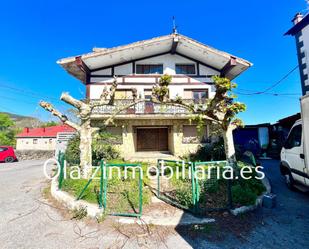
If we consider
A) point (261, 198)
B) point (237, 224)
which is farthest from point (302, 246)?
point (261, 198)

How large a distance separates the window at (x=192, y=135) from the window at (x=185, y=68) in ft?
13.6

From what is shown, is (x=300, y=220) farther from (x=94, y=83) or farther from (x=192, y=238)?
(x=94, y=83)

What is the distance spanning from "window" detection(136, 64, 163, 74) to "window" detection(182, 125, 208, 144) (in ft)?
15.3

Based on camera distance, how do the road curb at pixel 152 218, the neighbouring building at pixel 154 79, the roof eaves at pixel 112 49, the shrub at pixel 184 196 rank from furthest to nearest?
1. the neighbouring building at pixel 154 79
2. the roof eaves at pixel 112 49
3. the shrub at pixel 184 196
4. the road curb at pixel 152 218

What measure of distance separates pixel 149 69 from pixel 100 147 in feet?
22.2

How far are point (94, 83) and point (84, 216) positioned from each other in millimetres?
10257

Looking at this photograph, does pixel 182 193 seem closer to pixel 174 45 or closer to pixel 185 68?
pixel 174 45

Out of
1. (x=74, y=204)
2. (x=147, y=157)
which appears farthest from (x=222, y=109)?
(x=147, y=157)

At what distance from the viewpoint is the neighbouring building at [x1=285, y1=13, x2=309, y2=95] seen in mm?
9867

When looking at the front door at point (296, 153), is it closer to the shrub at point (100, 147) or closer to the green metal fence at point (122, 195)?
the green metal fence at point (122, 195)

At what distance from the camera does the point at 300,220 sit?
425 centimetres

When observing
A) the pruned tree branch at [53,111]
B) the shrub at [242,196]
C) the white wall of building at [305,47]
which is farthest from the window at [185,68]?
the shrub at [242,196]

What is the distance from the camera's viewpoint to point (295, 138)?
18.8 feet

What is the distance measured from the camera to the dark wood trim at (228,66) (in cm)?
1223
